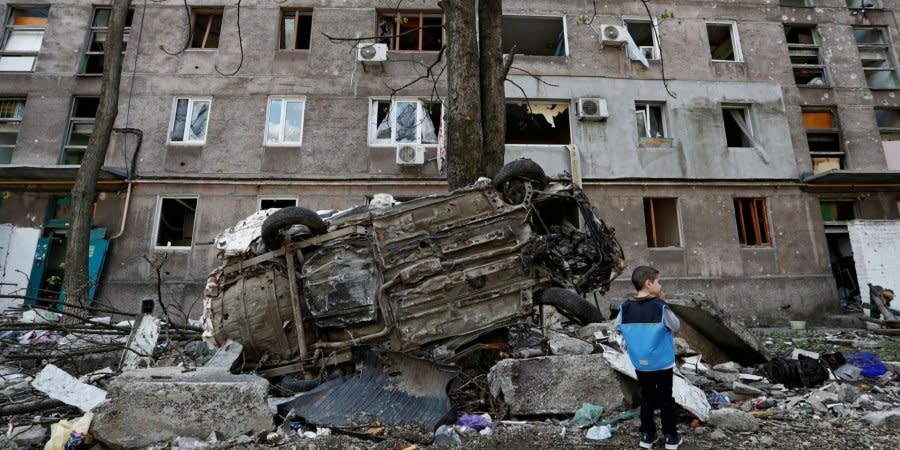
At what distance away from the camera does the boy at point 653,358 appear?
333cm

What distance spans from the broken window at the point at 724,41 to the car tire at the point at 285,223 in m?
14.6

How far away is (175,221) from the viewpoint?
41.3ft

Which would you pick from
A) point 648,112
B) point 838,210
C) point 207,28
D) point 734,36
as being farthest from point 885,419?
point 207,28

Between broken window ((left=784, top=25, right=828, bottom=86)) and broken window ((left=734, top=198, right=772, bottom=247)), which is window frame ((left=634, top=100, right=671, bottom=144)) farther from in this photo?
broken window ((left=784, top=25, right=828, bottom=86))

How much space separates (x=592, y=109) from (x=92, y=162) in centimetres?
1239

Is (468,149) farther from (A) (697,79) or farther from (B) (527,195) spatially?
(A) (697,79)

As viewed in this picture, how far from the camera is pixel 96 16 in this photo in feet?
45.0

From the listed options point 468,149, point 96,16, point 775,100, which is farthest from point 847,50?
point 96,16

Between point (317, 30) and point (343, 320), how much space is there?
449 inches

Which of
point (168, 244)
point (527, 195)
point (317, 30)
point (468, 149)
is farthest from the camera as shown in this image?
point (317, 30)

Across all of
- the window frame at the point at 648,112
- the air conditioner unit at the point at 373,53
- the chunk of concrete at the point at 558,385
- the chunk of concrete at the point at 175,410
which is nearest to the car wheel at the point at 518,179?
the chunk of concrete at the point at 558,385

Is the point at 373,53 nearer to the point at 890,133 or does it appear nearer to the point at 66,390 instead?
the point at 66,390

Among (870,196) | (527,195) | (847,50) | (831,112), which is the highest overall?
(847,50)

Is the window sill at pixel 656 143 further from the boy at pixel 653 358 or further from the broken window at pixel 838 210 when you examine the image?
the boy at pixel 653 358
